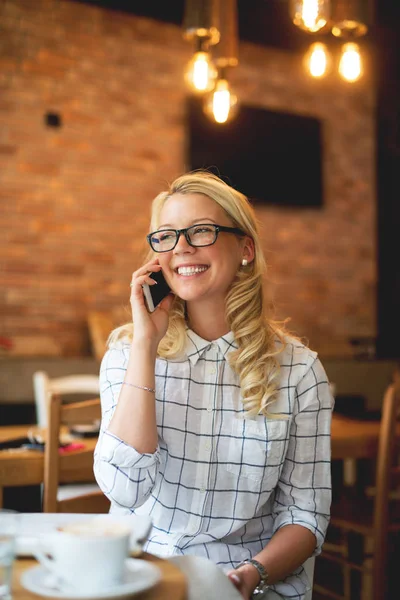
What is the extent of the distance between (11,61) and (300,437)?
4049 mm

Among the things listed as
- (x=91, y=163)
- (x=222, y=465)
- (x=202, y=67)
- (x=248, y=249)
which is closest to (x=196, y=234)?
(x=248, y=249)

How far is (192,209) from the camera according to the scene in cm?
155

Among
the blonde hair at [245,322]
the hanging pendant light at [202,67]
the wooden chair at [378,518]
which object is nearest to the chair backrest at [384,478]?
the wooden chair at [378,518]

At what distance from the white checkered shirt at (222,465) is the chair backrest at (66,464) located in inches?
21.1

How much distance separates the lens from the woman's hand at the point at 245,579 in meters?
1.20

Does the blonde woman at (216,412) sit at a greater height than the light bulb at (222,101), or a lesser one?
lesser

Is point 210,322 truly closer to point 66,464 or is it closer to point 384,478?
point 66,464

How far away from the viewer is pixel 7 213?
183 inches

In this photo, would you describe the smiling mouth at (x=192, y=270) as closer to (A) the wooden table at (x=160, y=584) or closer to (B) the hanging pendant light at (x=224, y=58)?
(A) the wooden table at (x=160, y=584)

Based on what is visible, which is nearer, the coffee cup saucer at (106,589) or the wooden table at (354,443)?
the coffee cup saucer at (106,589)

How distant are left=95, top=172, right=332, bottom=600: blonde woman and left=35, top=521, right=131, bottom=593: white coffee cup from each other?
1.74 ft

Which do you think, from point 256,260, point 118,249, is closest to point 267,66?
point 118,249

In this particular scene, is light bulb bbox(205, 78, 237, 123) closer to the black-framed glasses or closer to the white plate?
the black-framed glasses

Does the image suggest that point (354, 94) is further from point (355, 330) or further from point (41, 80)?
point (41, 80)
